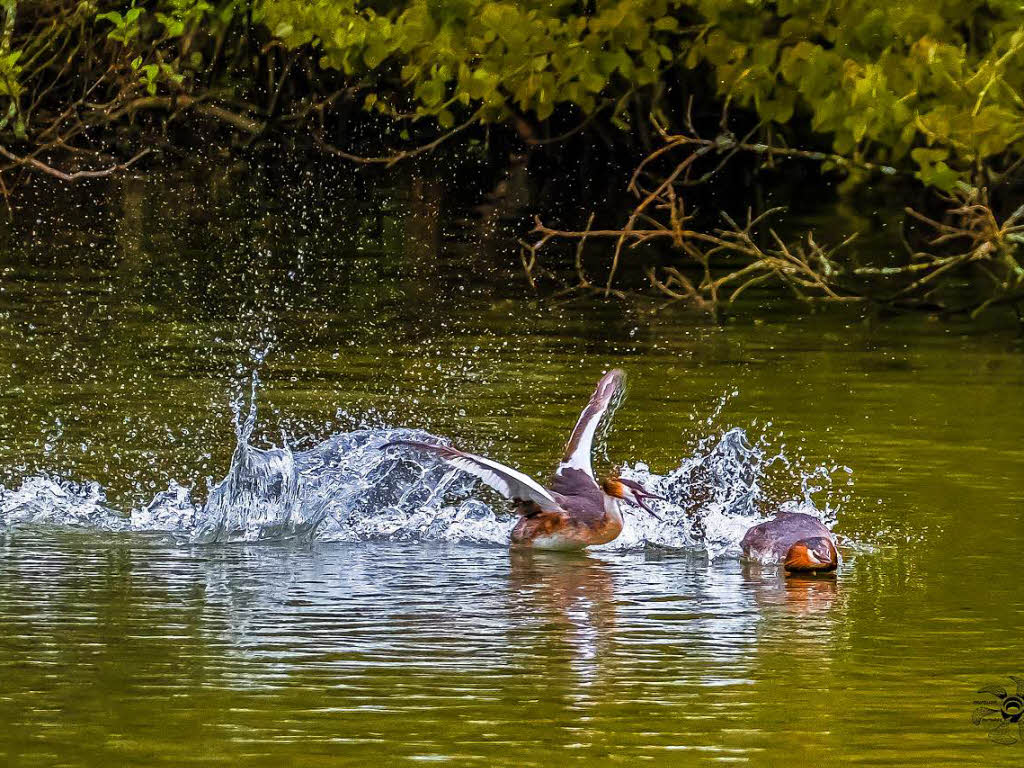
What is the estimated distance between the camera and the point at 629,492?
11.5m

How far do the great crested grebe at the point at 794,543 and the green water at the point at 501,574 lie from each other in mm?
161

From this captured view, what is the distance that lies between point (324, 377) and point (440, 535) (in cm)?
451

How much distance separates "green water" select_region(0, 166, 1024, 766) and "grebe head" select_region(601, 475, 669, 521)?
0.40 metres

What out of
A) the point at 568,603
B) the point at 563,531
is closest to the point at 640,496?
the point at 563,531

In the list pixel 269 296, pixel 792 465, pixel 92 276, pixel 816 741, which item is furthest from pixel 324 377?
pixel 816 741

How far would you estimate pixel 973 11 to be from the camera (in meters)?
19.0

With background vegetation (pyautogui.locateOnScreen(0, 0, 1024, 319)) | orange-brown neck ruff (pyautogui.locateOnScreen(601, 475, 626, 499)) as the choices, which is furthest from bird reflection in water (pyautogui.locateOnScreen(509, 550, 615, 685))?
background vegetation (pyautogui.locateOnScreen(0, 0, 1024, 319))

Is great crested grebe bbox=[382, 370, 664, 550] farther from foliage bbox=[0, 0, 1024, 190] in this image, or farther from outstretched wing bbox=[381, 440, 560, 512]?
foliage bbox=[0, 0, 1024, 190]

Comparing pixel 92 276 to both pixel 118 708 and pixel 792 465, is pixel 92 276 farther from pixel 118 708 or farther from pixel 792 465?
pixel 118 708

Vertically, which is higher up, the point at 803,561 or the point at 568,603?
the point at 803,561
